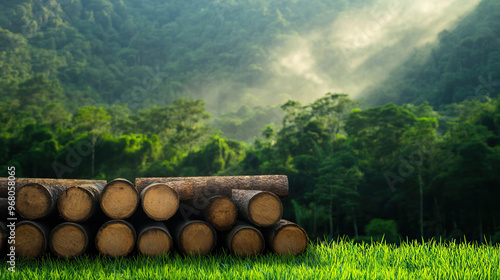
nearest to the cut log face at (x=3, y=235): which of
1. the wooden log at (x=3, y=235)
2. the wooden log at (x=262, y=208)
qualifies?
the wooden log at (x=3, y=235)

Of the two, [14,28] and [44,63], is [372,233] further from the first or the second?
[14,28]

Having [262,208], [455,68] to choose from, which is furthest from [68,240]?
[455,68]

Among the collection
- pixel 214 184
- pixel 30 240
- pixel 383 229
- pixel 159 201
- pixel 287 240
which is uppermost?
pixel 214 184

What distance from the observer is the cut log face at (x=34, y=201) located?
439cm

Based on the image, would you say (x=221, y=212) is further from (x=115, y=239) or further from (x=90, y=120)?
(x=90, y=120)

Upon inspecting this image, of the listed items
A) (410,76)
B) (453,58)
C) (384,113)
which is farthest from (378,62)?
(384,113)

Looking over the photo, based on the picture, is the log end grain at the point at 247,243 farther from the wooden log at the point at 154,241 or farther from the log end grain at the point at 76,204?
the log end grain at the point at 76,204

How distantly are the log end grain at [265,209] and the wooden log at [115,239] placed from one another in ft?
4.62

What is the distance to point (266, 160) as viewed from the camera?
122 ft

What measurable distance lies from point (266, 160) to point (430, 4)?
68095mm

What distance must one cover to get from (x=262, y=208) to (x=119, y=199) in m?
1.69

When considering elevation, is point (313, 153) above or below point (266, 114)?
below

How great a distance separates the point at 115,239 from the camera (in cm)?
442

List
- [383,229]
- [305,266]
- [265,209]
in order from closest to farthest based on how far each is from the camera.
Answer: [305,266] < [265,209] < [383,229]
